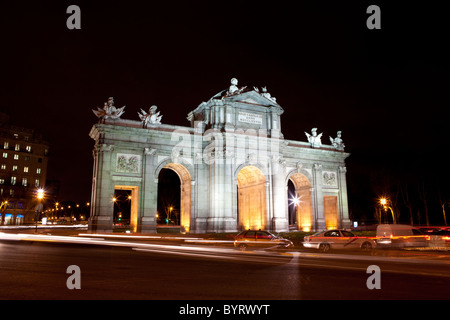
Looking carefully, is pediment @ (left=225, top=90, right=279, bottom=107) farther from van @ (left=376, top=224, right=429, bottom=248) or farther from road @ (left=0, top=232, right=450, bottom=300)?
road @ (left=0, top=232, right=450, bottom=300)

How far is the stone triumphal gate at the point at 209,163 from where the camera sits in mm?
36406

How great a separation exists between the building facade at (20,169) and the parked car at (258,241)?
252 feet

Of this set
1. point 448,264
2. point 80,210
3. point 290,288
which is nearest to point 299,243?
point 448,264

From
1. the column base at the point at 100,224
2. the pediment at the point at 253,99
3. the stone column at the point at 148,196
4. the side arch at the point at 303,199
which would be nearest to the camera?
the column base at the point at 100,224

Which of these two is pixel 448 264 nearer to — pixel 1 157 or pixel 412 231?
pixel 412 231

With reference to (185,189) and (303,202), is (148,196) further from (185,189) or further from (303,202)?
(303,202)

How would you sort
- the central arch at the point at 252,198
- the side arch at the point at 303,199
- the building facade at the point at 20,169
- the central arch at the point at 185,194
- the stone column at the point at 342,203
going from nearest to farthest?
the central arch at the point at 185,194, the central arch at the point at 252,198, the side arch at the point at 303,199, the stone column at the point at 342,203, the building facade at the point at 20,169

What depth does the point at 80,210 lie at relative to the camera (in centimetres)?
14812

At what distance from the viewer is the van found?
21.8 m

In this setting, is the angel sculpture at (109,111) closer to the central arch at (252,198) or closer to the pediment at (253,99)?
the pediment at (253,99)

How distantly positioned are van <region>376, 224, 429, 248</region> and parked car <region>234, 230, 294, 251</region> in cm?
600

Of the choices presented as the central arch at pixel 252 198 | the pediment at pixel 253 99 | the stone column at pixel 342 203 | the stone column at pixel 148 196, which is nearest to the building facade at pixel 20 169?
the stone column at pixel 148 196

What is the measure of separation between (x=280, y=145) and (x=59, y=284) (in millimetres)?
36319

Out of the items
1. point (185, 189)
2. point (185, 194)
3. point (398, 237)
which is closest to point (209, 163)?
point (185, 189)
